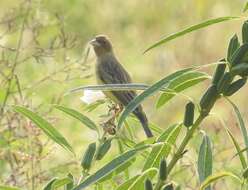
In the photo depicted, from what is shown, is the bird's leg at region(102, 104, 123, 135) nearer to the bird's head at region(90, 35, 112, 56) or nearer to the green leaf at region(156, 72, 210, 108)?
the green leaf at region(156, 72, 210, 108)

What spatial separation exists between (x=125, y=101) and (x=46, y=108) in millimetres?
575

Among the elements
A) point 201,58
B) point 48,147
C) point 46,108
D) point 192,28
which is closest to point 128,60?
point 201,58

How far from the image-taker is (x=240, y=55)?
5.70ft

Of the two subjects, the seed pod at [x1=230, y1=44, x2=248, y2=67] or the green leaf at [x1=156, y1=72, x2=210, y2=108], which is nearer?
the seed pod at [x1=230, y1=44, x2=248, y2=67]

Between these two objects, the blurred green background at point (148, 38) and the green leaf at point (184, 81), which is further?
the blurred green background at point (148, 38)

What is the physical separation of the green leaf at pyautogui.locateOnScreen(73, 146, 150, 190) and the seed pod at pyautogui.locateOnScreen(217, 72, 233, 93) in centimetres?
20

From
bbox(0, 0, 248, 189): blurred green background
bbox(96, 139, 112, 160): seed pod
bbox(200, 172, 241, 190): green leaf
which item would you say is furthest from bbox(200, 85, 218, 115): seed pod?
bbox(0, 0, 248, 189): blurred green background

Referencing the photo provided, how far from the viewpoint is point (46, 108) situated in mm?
5008

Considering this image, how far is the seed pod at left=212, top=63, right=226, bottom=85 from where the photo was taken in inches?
69.2

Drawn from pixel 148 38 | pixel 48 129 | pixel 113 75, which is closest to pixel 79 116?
pixel 48 129

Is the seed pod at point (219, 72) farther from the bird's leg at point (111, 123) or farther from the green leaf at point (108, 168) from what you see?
the bird's leg at point (111, 123)

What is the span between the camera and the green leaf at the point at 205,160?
186cm

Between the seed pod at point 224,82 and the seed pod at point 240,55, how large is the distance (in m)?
0.02

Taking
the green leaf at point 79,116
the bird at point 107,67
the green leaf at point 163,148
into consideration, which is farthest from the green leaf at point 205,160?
the bird at point 107,67
